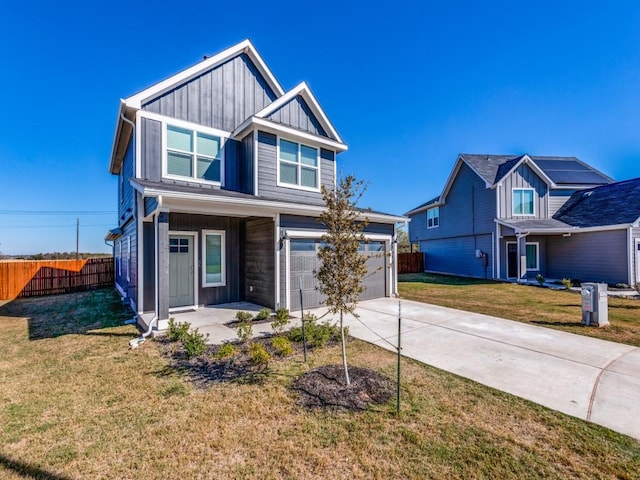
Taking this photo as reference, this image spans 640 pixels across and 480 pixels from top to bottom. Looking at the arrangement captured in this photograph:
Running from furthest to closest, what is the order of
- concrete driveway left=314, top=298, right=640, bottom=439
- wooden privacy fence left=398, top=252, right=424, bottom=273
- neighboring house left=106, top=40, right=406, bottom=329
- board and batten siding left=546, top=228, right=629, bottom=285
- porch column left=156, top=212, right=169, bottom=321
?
wooden privacy fence left=398, top=252, right=424, bottom=273 < board and batten siding left=546, top=228, right=629, bottom=285 < neighboring house left=106, top=40, right=406, bottom=329 < porch column left=156, top=212, right=169, bottom=321 < concrete driveway left=314, top=298, right=640, bottom=439

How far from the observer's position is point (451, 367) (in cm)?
467

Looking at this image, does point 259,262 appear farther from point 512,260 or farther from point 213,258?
point 512,260

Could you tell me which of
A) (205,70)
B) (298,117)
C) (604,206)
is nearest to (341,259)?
(298,117)

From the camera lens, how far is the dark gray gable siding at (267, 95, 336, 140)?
10211 millimetres

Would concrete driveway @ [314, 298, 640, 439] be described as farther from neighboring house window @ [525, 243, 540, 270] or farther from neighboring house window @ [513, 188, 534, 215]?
neighboring house window @ [513, 188, 534, 215]

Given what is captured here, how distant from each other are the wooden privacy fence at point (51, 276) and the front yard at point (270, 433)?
11.6 metres

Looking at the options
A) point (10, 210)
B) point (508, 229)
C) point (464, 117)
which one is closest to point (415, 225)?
point (508, 229)

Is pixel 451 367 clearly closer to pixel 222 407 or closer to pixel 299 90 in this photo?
pixel 222 407

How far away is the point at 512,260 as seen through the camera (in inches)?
676

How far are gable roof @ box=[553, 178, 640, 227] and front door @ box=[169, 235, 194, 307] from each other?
18.8 meters

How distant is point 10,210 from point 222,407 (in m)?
69.3

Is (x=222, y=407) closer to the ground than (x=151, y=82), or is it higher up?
closer to the ground

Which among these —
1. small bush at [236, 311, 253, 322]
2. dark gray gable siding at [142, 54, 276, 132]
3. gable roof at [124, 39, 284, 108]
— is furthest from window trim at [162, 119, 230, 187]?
Result: small bush at [236, 311, 253, 322]

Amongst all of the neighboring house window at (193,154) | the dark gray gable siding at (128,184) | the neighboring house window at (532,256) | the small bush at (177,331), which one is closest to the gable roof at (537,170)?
the neighboring house window at (532,256)
